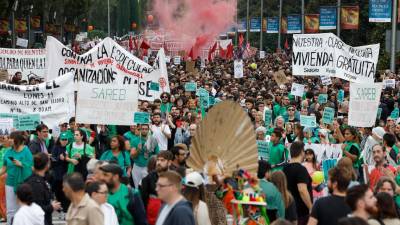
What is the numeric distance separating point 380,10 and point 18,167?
1210 inches

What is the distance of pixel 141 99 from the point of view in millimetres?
24422

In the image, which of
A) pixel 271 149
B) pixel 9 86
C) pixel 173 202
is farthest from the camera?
pixel 9 86

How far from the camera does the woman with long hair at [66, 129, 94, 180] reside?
55.0 feet

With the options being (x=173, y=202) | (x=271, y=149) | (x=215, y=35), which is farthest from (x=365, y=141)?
(x=215, y=35)

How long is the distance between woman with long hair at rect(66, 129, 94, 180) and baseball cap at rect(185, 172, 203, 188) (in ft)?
19.3

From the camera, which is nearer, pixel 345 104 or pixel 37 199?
pixel 37 199

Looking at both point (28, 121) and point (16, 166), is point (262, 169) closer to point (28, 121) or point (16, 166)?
point (16, 166)

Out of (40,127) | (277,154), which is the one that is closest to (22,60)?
(40,127)

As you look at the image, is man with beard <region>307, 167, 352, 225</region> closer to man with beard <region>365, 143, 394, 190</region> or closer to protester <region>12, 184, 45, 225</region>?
protester <region>12, 184, 45, 225</region>

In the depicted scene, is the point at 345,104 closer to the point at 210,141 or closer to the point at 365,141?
the point at 365,141

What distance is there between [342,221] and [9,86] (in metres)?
11.8

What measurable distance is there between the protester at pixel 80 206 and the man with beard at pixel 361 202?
1.98 m

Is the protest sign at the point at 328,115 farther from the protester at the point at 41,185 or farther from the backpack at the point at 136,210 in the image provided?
the backpack at the point at 136,210

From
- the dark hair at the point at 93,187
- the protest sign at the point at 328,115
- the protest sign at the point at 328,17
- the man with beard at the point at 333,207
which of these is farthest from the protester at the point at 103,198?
the protest sign at the point at 328,17
